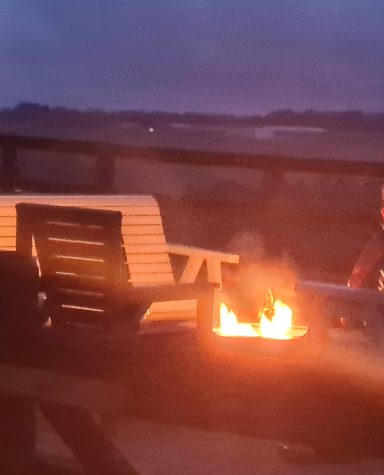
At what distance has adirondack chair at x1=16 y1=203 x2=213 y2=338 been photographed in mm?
3959

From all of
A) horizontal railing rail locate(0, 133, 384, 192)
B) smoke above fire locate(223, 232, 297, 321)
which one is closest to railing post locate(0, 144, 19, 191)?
horizontal railing rail locate(0, 133, 384, 192)

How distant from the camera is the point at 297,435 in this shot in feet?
10.4

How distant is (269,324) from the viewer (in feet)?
13.3

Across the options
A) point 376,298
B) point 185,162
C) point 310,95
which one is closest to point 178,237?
point 185,162

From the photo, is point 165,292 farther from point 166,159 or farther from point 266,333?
point 166,159

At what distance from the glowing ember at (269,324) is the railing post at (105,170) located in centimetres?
425

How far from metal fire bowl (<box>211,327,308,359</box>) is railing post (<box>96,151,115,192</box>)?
4.72m

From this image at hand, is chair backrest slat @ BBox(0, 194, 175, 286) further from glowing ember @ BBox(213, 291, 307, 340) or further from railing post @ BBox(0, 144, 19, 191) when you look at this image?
railing post @ BBox(0, 144, 19, 191)

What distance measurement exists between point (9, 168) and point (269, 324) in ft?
16.6

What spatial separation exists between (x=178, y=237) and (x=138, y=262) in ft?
11.4

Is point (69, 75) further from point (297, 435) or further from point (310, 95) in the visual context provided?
point (297, 435)

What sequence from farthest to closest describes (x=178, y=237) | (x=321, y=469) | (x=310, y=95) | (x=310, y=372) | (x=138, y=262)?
(x=310, y=95) < (x=178, y=237) < (x=138, y=262) < (x=321, y=469) < (x=310, y=372)

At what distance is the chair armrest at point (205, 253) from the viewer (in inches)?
201

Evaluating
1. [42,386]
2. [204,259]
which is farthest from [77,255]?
[204,259]
